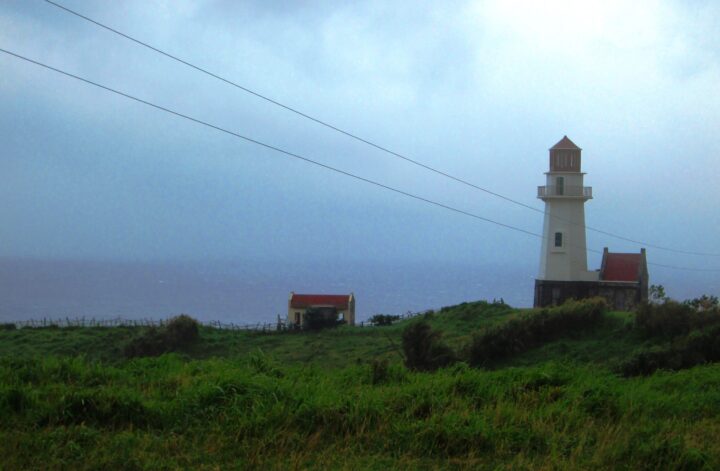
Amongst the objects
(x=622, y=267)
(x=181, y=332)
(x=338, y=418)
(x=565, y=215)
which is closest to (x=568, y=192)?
(x=565, y=215)

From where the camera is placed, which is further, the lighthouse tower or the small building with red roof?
the small building with red roof

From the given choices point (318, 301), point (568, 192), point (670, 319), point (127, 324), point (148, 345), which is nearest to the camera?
point (670, 319)

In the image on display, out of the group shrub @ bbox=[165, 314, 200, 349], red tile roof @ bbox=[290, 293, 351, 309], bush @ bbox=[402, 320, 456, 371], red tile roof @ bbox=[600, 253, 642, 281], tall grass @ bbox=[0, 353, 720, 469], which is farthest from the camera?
red tile roof @ bbox=[290, 293, 351, 309]

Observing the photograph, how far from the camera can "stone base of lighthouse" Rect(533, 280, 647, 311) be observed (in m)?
30.4

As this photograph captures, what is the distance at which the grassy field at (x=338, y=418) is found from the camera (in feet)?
17.8

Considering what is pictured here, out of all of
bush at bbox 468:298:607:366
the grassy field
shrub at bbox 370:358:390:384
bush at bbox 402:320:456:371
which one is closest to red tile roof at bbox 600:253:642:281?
bush at bbox 468:298:607:366

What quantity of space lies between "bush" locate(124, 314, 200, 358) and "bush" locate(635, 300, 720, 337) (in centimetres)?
1550

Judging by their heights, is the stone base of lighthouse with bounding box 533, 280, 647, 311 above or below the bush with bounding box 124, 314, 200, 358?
above

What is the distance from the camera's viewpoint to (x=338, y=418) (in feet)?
20.1

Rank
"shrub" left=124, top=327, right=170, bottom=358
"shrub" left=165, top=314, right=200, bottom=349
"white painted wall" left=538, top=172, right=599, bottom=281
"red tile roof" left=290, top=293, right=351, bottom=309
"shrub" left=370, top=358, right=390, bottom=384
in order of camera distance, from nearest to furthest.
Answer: "shrub" left=370, top=358, right=390, bottom=384, "shrub" left=124, top=327, right=170, bottom=358, "shrub" left=165, top=314, right=200, bottom=349, "white painted wall" left=538, top=172, right=599, bottom=281, "red tile roof" left=290, top=293, right=351, bottom=309

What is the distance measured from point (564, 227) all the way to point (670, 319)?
36.5 feet

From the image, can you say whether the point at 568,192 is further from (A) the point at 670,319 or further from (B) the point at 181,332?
(B) the point at 181,332

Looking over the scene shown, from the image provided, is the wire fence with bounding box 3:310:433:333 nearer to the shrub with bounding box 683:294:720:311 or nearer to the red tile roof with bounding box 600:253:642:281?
the red tile roof with bounding box 600:253:642:281

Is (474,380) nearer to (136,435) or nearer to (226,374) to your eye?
(226,374)
